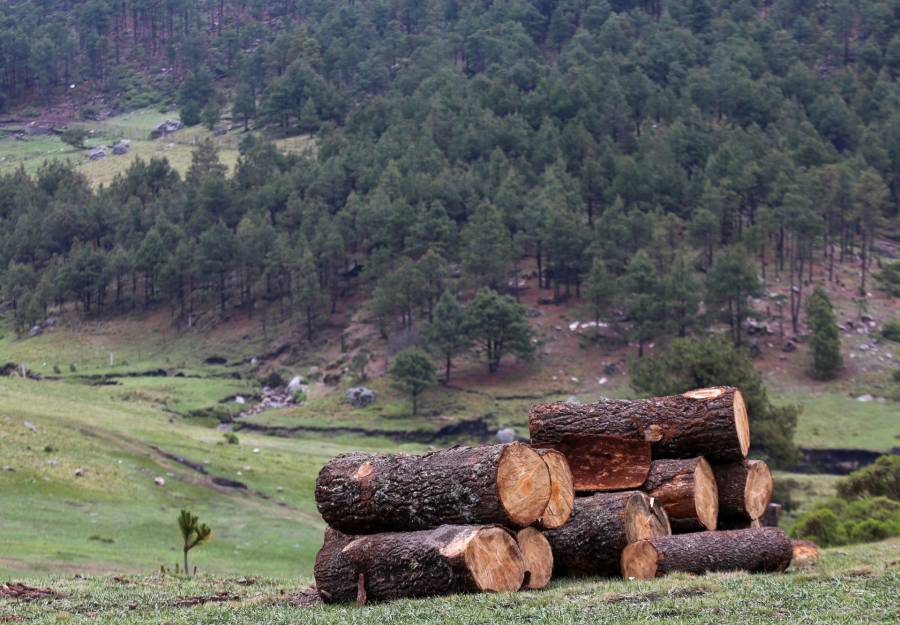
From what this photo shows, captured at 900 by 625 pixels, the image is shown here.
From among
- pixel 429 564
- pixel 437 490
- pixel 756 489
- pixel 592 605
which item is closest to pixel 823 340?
pixel 756 489

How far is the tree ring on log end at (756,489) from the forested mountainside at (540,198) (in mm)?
66259

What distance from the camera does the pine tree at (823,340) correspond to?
83.9 m

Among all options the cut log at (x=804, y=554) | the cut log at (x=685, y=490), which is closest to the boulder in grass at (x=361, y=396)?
the cut log at (x=804, y=554)

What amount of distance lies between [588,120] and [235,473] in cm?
8631

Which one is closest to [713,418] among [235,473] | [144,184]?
[235,473]

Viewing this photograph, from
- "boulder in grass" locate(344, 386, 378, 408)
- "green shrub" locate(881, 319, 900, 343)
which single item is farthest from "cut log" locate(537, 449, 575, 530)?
"green shrub" locate(881, 319, 900, 343)

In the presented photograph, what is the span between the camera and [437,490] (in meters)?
16.5

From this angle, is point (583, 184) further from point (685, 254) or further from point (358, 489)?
point (358, 489)

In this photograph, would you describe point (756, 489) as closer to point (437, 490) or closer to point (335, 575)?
point (437, 490)

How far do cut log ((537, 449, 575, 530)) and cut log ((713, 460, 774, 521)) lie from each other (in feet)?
10.8

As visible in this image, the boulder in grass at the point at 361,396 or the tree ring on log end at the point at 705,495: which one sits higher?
the tree ring on log end at the point at 705,495

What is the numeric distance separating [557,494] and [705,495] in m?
3.03

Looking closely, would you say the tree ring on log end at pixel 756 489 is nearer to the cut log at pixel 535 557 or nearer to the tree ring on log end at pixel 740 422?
the tree ring on log end at pixel 740 422

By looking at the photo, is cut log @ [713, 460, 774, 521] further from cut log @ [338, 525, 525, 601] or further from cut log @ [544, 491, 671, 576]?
cut log @ [338, 525, 525, 601]
